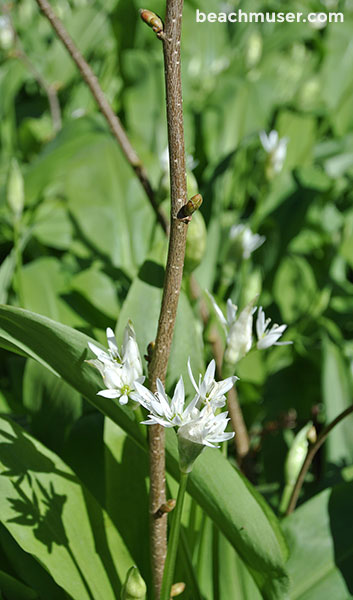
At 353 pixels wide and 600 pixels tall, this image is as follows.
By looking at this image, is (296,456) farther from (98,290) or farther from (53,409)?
(98,290)

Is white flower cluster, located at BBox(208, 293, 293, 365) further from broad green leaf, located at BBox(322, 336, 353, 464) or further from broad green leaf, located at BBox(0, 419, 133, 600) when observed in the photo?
broad green leaf, located at BBox(322, 336, 353, 464)

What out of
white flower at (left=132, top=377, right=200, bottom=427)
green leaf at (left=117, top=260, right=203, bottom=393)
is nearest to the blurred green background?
green leaf at (left=117, top=260, right=203, bottom=393)

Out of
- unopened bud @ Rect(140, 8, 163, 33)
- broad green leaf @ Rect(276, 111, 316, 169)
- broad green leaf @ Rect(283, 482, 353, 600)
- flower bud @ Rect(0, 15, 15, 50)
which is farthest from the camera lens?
flower bud @ Rect(0, 15, 15, 50)

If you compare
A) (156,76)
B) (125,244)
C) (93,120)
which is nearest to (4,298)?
(125,244)

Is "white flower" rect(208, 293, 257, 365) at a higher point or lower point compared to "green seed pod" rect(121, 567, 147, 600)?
higher

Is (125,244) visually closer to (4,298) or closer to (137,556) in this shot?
(4,298)

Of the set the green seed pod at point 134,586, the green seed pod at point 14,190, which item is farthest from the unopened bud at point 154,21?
the green seed pod at point 14,190
